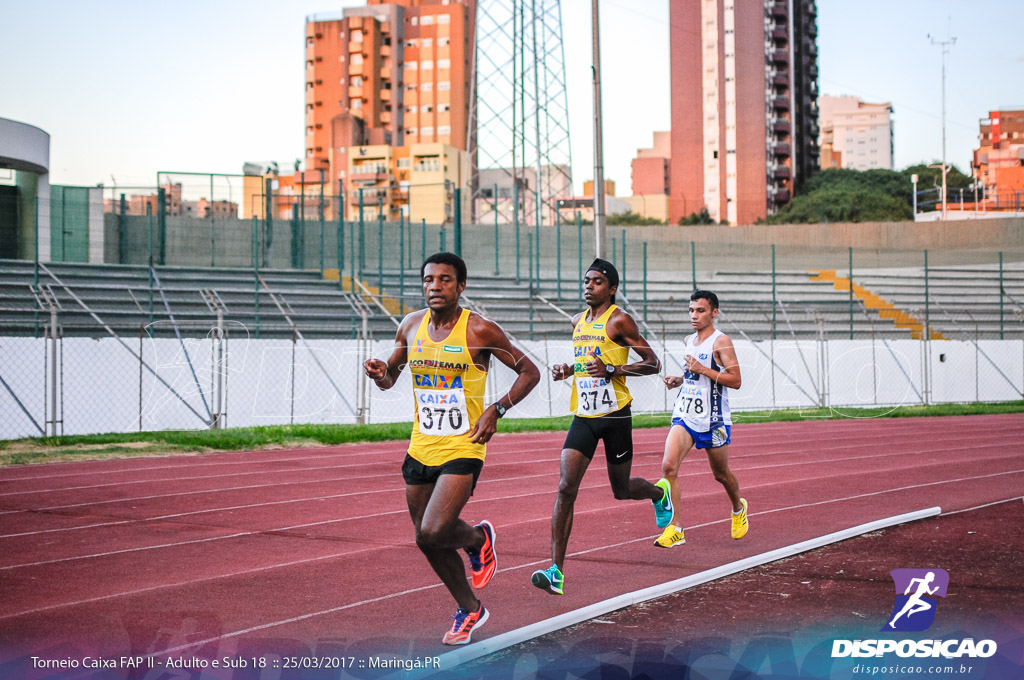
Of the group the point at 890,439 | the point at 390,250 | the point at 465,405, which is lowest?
the point at 890,439

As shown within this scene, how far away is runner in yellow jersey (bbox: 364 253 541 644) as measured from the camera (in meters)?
5.21

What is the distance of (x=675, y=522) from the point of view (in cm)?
777

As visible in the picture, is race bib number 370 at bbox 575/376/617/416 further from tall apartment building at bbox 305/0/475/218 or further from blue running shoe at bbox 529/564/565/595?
tall apartment building at bbox 305/0/475/218

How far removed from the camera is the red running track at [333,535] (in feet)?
18.8

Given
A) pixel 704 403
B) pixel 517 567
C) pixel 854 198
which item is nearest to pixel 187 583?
pixel 517 567

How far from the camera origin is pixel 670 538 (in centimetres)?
766

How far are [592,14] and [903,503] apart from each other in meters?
10.8

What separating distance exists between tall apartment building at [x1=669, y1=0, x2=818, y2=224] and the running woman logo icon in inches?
3059

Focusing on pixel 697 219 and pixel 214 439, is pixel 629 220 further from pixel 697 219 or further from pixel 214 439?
pixel 214 439

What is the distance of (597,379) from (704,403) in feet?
4.76

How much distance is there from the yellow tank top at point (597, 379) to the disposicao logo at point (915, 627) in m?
2.02

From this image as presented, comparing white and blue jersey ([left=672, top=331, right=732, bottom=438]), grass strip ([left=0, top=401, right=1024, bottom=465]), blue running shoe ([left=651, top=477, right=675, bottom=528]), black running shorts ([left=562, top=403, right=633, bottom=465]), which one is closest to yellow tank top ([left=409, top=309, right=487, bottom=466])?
black running shorts ([left=562, top=403, right=633, bottom=465])

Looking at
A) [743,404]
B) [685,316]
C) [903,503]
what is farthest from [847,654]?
[685,316]

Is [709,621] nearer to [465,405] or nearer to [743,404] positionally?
[465,405]
